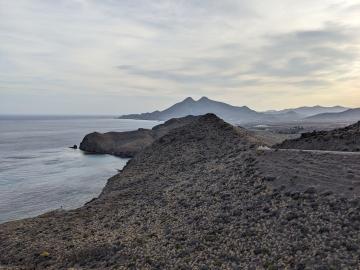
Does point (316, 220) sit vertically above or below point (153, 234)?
above

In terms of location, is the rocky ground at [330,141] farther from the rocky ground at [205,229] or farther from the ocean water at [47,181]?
Result: the ocean water at [47,181]

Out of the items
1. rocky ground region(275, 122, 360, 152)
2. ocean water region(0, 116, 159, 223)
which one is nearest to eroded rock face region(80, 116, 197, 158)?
ocean water region(0, 116, 159, 223)

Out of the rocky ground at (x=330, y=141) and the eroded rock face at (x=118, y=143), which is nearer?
the rocky ground at (x=330, y=141)

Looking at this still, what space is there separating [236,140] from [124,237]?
24.1 meters

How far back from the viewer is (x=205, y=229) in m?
20.8

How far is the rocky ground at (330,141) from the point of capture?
31.3 meters

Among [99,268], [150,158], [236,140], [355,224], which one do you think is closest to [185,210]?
[99,268]

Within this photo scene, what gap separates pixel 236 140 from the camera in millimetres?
43844

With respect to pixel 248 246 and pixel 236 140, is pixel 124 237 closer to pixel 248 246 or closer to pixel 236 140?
pixel 248 246

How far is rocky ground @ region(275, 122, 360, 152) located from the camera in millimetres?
31297

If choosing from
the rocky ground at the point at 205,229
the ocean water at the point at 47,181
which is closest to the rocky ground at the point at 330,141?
the rocky ground at the point at 205,229

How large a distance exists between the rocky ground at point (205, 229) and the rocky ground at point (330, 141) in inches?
246

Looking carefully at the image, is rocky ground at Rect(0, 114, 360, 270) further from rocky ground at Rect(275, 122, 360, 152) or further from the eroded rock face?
the eroded rock face

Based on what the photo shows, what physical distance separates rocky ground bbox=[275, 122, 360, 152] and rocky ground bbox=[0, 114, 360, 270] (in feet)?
20.5
